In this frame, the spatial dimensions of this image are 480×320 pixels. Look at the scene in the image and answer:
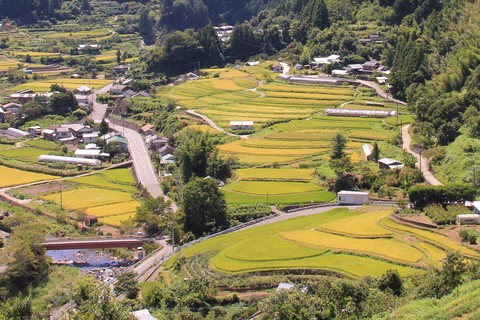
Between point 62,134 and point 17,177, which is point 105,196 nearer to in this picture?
point 17,177

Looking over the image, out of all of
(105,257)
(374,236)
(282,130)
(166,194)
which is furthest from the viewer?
(282,130)

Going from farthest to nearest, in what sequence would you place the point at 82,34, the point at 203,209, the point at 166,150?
the point at 82,34 → the point at 166,150 → the point at 203,209

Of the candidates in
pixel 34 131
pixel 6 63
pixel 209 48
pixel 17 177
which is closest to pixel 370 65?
Answer: pixel 209 48

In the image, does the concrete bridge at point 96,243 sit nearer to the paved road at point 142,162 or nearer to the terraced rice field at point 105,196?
the terraced rice field at point 105,196

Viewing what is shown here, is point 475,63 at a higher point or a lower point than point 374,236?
higher

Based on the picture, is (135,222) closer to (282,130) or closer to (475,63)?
(282,130)

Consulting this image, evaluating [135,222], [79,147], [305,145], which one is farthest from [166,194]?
[79,147]

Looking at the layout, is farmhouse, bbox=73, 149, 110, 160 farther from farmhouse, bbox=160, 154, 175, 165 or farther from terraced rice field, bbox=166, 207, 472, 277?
terraced rice field, bbox=166, 207, 472, 277
